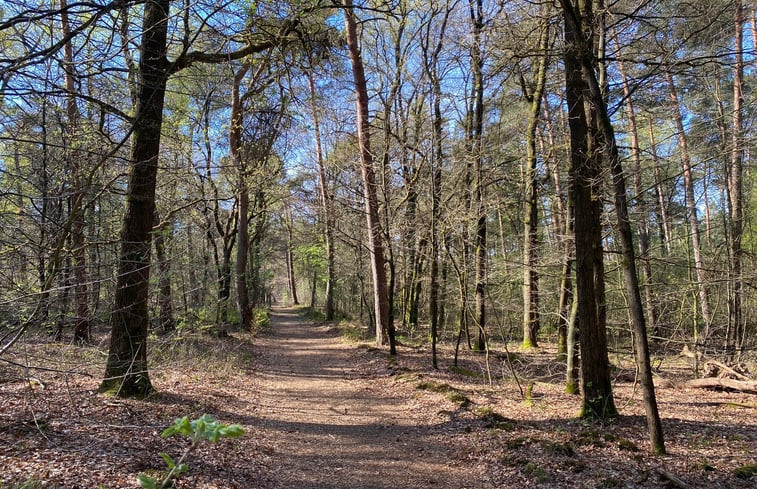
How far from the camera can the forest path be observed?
482 centimetres

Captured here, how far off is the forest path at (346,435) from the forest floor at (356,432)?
2 cm

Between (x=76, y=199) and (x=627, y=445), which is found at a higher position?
(x=76, y=199)

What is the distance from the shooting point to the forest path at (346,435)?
4.82m

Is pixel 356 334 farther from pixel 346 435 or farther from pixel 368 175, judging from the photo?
pixel 346 435

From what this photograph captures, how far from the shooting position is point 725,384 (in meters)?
8.23

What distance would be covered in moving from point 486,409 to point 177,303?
8.18 metres

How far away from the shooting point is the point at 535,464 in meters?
4.71

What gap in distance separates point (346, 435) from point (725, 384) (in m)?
7.41

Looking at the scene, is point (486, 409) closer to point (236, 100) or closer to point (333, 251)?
point (236, 100)

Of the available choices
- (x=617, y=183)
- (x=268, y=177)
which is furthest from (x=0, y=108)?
(x=268, y=177)

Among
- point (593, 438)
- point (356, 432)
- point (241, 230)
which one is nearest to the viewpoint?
point (593, 438)

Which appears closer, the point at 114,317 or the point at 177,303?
the point at 114,317

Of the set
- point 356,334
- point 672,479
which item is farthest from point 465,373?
point 356,334

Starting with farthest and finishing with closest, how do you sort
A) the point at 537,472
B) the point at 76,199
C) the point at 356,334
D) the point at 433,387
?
the point at 356,334
the point at 433,387
the point at 537,472
the point at 76,199
